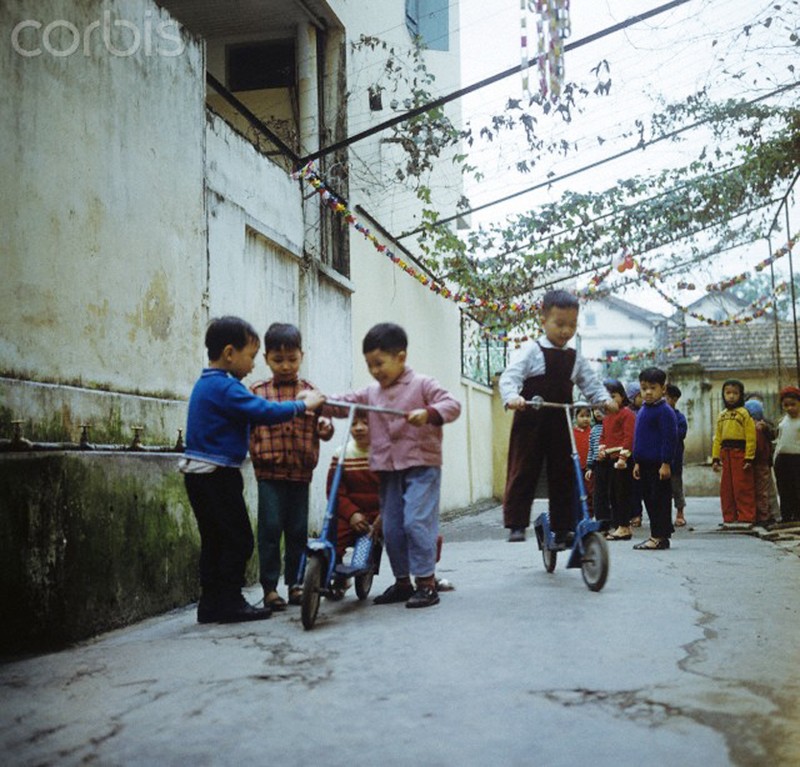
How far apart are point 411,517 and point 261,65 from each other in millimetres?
6796

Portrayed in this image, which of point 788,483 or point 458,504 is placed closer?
point 788,483

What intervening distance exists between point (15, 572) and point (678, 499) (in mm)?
8275

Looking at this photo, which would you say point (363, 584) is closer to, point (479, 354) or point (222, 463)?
point (222, 463)

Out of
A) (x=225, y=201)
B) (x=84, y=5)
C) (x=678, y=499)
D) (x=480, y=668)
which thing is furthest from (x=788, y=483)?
(x=84, y=5)

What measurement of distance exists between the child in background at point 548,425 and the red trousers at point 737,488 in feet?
16.8

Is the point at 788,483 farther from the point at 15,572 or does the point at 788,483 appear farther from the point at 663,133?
the point at 15,572

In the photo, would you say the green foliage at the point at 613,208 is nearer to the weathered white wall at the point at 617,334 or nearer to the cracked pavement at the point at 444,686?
the cracked pavement at the point at 444,686

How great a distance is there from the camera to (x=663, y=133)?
11141 mm

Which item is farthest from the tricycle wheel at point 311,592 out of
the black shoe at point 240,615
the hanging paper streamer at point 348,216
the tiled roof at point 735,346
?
the tiled roof at point 735,346

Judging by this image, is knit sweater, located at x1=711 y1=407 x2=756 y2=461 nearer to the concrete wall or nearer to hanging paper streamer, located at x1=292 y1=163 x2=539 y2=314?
hanging paper streamer, located at x1=292 y1=163 x2=539 y2=314

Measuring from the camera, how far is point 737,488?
9.83m

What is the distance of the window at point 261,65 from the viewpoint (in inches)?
380

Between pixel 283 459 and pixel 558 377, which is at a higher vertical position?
pixel 558 377

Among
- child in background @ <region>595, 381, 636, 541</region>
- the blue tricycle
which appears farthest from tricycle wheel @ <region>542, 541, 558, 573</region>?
child in background @ <region>595, 381, 636, 541</region>
